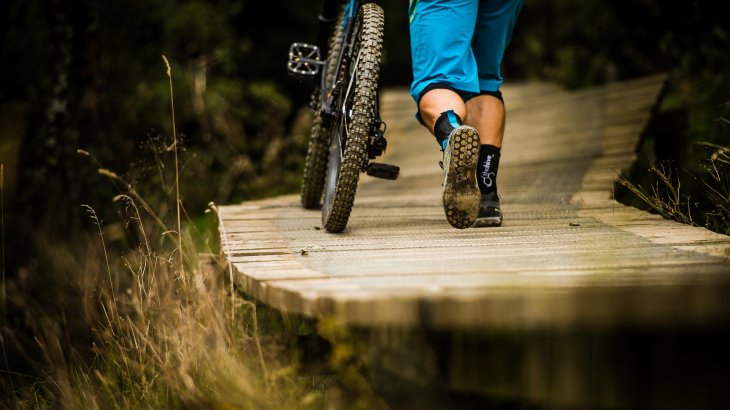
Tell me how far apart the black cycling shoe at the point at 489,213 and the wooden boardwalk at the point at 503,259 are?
68mm

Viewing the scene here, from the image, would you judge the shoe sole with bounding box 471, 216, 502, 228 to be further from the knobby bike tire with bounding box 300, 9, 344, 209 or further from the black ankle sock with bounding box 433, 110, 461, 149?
the knobby bike tire with bounding box 300, 9, 344, 209

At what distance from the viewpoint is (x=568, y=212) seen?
3.58 meters

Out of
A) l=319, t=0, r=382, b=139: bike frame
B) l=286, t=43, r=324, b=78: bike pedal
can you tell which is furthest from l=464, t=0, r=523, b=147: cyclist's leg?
l=286, t=43, r=324, b=78: bike pedal

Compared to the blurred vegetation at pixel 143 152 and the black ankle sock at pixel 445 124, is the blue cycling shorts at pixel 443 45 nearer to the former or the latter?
the black ankle sock at pixel 445 124

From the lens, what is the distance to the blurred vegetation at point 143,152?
2.89 m

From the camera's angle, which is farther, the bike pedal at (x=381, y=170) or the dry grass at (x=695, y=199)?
the bike pedal at (x=381, y=170)

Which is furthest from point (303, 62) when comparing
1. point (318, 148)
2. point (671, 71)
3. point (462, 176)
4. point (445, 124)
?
point (671, 71)

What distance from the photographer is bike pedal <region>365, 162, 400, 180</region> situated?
A: 10.5 feet

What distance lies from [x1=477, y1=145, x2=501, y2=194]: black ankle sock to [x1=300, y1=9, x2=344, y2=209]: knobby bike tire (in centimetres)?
77

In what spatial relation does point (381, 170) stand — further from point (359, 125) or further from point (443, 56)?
point (443, 56)

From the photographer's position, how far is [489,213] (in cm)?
330

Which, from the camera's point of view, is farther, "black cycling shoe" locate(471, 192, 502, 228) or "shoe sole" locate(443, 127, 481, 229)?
"black cycling shoe" locate(471, 192, 502, 228)

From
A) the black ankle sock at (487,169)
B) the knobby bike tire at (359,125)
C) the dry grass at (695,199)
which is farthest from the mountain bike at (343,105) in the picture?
the dry grass at (695,199)

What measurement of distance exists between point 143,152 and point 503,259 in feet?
11.8
